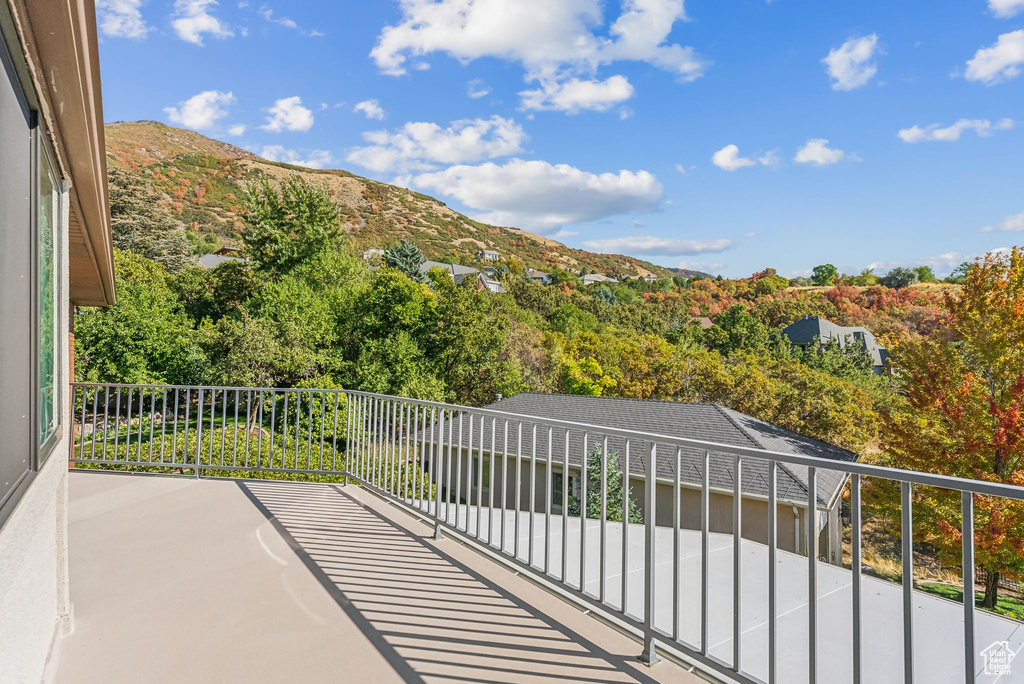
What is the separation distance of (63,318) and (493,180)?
260 feet

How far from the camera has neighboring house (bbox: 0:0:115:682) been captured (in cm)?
117

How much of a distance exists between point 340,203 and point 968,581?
71.7 metres

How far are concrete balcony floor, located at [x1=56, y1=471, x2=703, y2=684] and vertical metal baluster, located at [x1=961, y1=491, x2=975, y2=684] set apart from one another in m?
0.94

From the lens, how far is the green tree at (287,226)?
24.1 m

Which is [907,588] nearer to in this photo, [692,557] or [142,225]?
[692,557]

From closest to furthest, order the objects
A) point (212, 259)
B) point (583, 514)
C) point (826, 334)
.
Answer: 1. point (583, 514)
2. point (826, 334)
3. point (212, 259)

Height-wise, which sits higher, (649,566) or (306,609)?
(649,566)

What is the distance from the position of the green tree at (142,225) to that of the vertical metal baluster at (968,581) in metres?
34.0

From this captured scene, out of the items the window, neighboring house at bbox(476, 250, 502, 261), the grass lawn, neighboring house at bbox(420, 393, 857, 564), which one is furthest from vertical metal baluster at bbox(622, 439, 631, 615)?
neighboring house at bbox(476, 250, 502, 261)

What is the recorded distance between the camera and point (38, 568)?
5.05 ft

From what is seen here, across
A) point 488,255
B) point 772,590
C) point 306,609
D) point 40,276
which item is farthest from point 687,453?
point 488,255

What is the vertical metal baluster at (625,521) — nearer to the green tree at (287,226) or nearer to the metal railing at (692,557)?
the metal railing at (692,557)

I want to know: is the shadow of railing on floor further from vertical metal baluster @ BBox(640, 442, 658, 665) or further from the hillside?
the hillside

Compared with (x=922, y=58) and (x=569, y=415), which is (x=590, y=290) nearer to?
(x=922, y=58)
